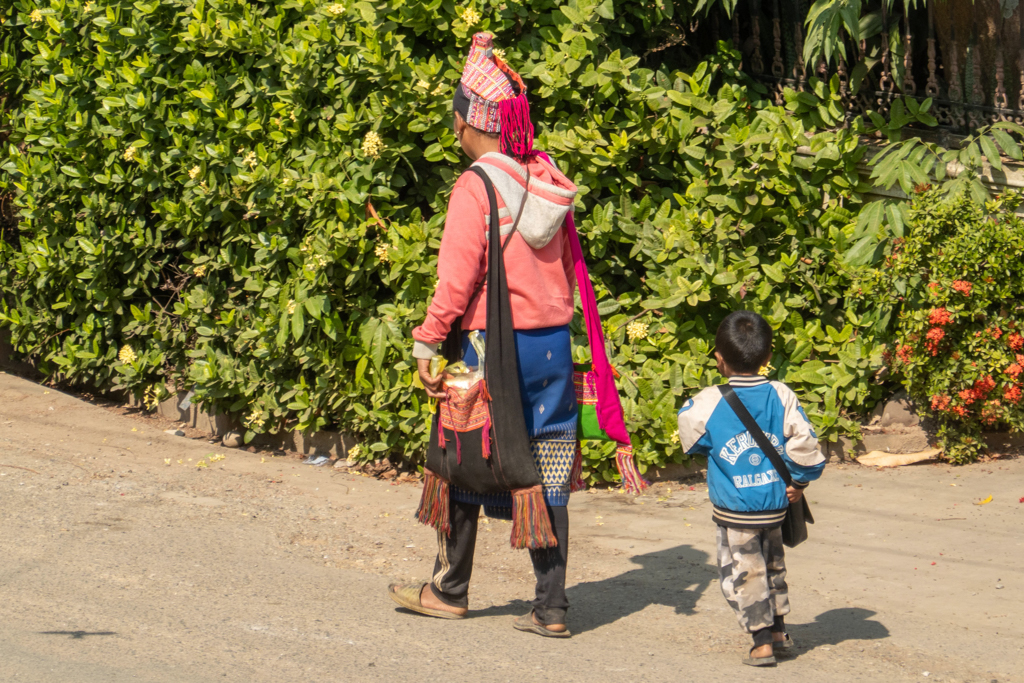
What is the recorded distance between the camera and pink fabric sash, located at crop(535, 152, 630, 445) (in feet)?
12.8

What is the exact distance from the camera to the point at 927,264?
5336 mm

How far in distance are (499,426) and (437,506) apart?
43 centimetres

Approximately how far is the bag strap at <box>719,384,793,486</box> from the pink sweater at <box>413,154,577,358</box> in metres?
0.73

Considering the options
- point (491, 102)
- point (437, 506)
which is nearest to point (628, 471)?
point (437, 506)

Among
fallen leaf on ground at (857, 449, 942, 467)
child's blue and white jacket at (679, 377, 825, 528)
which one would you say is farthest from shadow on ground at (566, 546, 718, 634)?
fallen leaf on ground at (857, 449, 942, 467)

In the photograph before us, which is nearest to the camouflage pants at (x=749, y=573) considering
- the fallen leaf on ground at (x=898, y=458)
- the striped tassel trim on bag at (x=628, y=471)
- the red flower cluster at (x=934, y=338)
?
the striped tassel trim on bag at (x=628, y=471)

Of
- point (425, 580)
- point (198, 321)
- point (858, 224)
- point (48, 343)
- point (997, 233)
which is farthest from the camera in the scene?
point (48, 343)

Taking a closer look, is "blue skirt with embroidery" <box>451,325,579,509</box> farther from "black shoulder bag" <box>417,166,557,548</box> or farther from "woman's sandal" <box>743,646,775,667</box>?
"woman's sandal" <box>743,646,775,667</box>

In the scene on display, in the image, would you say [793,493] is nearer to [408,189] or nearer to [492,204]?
[492,204]

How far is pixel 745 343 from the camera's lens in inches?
134

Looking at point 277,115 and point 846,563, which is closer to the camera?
point 846,563

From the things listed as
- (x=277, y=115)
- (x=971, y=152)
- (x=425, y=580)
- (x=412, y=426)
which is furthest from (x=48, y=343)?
(x=971, y=152)

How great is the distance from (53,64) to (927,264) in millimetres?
5367

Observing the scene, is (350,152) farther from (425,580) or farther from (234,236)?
(425,580)
